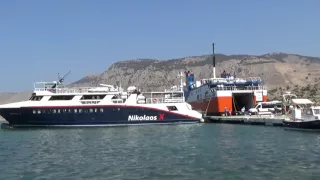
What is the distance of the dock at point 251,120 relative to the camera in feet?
137

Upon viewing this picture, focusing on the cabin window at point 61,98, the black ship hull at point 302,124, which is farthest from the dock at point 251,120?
the cabin window at point 61,98

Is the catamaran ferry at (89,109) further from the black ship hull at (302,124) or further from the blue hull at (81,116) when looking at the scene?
the black ship hull at (302,124)

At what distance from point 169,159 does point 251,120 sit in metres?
26.1

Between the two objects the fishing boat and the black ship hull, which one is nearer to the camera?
the black ship hull

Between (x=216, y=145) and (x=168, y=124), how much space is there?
72.2 feet

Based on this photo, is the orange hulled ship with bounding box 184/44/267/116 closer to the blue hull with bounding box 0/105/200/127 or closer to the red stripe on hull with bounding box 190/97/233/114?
the red stripe on hull with bounding box 190/97/233/114

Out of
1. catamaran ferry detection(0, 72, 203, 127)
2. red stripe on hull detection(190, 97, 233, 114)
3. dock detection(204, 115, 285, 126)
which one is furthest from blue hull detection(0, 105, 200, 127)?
red stripe on hull detection(190, 97, 233, 114)

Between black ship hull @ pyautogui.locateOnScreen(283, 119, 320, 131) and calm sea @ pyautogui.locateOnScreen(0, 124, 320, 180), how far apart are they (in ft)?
8.19

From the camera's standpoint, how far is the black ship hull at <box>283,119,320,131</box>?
33.2 m

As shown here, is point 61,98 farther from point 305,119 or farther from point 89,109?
point 305,119

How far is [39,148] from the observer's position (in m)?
28.1

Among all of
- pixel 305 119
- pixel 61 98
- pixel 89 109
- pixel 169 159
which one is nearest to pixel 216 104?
pixel 89 109

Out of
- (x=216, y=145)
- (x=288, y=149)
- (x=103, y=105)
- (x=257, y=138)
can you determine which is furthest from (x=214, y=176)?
(x=103, y=105)

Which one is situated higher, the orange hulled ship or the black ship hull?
the orange hulled ship
